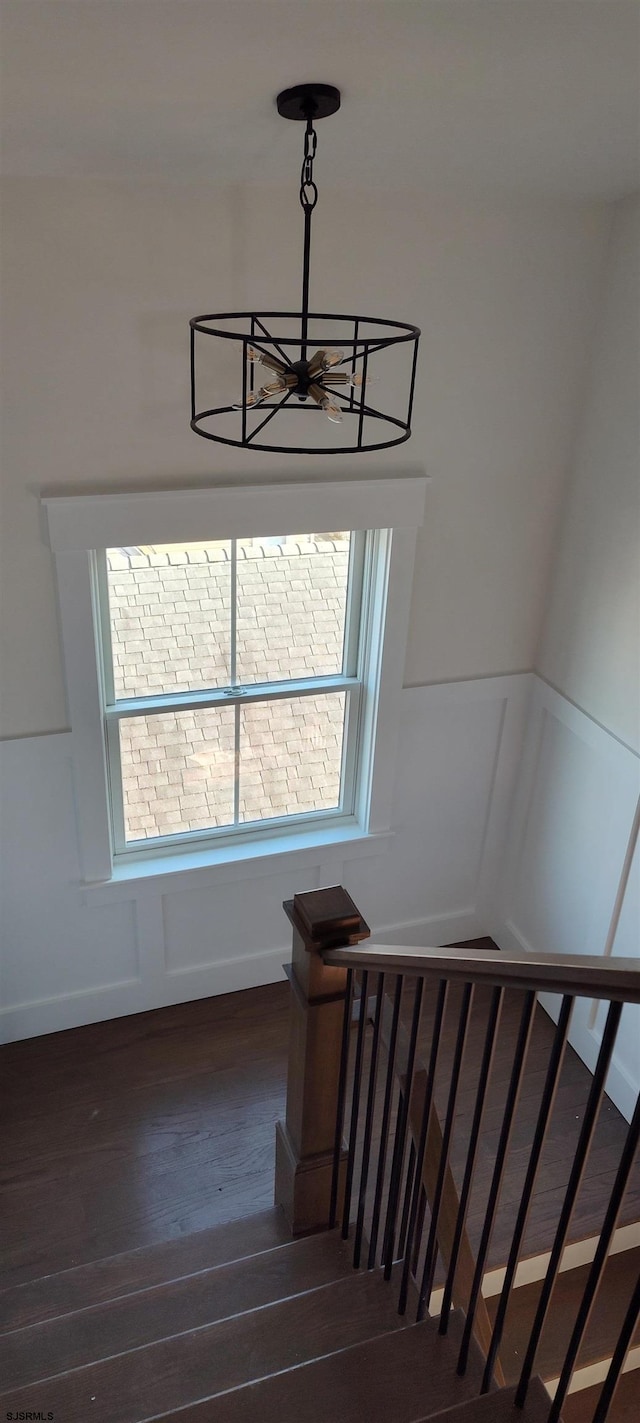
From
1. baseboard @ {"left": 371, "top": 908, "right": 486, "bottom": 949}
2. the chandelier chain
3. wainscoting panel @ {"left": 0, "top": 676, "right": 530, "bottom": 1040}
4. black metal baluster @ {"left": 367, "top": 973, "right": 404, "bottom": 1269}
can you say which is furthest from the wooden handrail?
baseboard @ {"left": 371, "top": 908, "right": 486, "bottom": 949}

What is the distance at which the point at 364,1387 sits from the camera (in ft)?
5.46

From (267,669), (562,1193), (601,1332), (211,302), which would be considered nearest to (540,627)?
(267,669)

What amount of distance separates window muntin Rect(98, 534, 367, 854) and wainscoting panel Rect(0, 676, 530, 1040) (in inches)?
7.5

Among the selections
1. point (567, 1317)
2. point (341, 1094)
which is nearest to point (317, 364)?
point (341, 1094)

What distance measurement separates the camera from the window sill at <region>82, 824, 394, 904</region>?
10.8 feet

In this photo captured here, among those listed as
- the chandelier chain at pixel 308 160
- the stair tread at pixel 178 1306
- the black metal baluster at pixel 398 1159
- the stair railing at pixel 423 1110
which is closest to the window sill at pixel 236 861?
the stair railing at pixel 423 1110

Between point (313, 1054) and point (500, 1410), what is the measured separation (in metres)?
0.68

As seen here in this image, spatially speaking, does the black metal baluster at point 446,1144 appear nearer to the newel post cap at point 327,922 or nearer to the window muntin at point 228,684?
the newel post cap at point 327,922

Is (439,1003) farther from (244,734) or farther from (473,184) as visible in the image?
(473,184)

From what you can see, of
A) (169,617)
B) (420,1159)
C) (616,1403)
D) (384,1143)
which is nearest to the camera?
(420,1159)

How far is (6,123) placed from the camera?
2.04 m

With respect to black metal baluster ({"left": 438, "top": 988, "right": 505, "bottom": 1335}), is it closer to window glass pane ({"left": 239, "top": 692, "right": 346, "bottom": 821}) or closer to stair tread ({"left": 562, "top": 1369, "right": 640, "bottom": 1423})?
stair tread ({"left": 562, "top": 1369, "right": 640, "bottom": 1423})

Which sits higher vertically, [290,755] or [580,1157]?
[580,1157]

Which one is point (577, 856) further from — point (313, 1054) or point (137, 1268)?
point (137, 1268)
